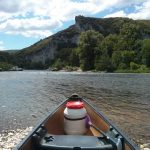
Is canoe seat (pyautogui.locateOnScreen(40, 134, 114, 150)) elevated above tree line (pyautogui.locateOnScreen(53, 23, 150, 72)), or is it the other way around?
tree line (pyautogui.locateOnScreen(53, 23, 150, 72))

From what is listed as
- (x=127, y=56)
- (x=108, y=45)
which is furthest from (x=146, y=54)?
(x=108, y=45)

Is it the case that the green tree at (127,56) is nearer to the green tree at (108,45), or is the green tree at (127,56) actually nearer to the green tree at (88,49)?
the green tree at (108,45)

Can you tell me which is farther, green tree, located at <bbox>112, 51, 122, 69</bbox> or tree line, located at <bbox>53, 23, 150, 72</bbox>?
green tree, located at <bbox>112, 51, 122, 69</bbox>

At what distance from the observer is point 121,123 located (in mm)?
23094

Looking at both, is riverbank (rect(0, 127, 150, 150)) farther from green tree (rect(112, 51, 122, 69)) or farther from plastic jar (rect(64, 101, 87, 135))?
green tree (rect(112, 51, 122, 69))

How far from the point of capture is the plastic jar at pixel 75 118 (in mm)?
12125

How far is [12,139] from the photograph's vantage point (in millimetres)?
18375

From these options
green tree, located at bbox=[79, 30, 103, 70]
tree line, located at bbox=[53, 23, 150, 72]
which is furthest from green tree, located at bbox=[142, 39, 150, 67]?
green tree, located at bbox=[79, 30, 103, 70]

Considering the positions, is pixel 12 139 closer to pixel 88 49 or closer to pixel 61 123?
pixel 61 123

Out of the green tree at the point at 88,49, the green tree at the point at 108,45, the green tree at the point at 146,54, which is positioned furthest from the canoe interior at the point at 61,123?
the green tree at the point at 108,45

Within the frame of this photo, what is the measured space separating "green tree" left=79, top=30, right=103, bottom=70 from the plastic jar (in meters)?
132

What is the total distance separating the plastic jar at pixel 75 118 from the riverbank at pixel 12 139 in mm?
4600

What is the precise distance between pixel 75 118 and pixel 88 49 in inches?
5411

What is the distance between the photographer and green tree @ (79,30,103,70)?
145125 mm
